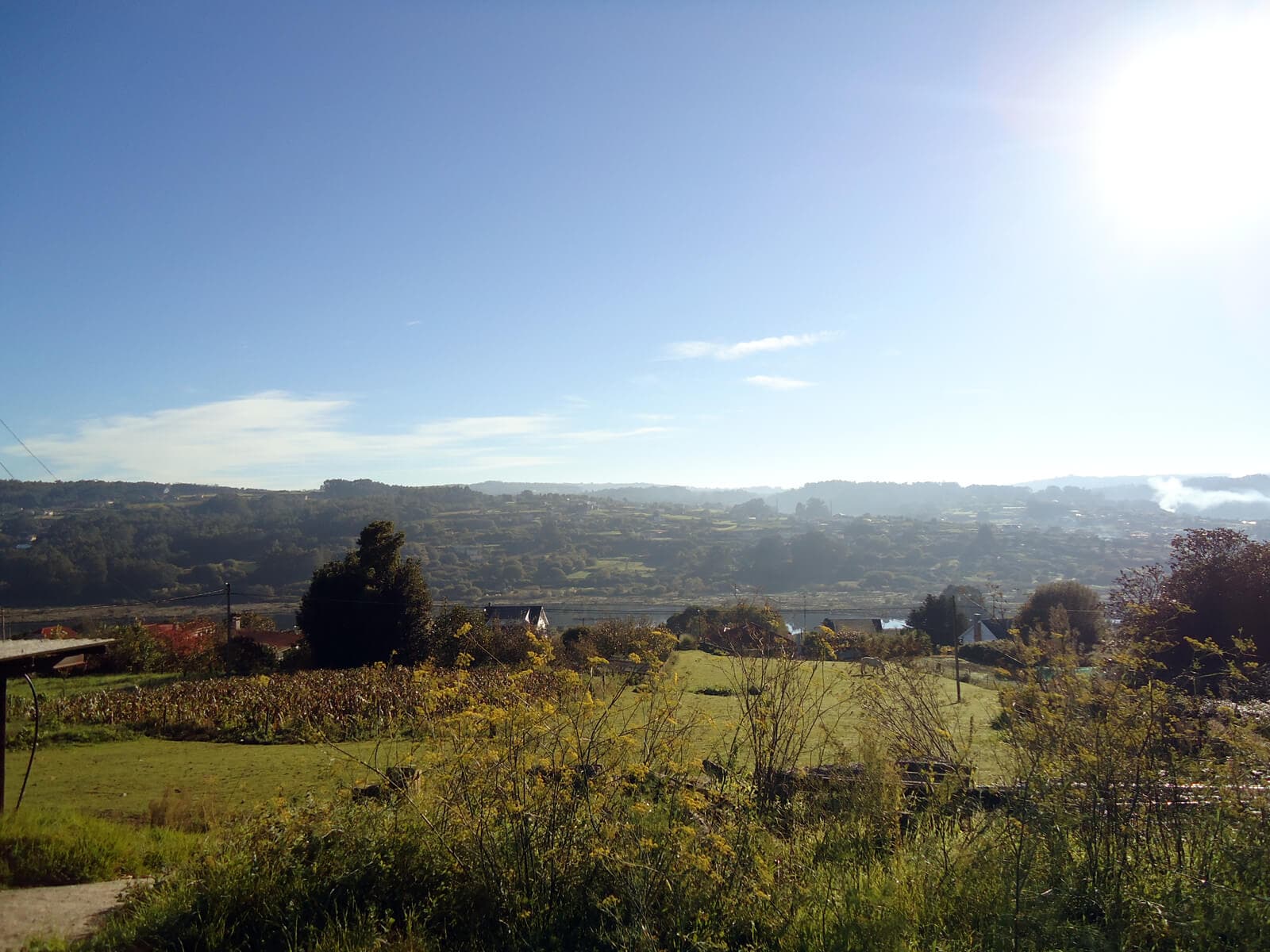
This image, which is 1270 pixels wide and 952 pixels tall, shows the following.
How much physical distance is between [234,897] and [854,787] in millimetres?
3907

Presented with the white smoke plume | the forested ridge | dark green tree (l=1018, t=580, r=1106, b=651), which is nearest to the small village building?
dark green tree (l=1018, t=580, r=1106, b=651)

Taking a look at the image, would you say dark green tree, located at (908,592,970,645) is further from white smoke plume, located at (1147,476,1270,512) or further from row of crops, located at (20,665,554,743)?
white smoke plume, located at (1147,476,1270,512)

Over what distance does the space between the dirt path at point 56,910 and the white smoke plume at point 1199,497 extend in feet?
180

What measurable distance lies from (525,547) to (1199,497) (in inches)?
1909

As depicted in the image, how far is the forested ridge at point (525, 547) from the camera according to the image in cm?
4209

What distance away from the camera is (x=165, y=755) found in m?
10.1

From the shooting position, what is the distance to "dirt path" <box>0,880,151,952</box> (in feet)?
14.0

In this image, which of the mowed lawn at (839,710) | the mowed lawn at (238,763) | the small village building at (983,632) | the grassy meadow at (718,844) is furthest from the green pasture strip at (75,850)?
the small village building at (983,632)

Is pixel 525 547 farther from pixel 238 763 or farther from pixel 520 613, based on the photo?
pixel 238 763

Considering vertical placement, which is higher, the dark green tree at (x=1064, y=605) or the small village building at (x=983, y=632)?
the dark green tree at (x=1064, y=605)

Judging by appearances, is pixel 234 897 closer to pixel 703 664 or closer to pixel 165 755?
pixel 165 755

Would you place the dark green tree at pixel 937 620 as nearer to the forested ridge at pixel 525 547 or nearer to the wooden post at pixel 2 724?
the forested ridge at pixel 525 547

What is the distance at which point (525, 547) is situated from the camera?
65375 millimetres

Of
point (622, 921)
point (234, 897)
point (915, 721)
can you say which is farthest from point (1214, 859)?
point (234, 897)
